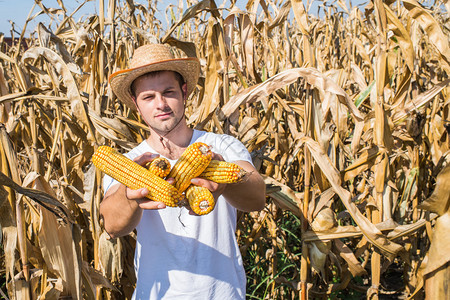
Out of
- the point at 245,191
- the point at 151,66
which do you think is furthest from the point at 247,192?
the point at 151,66

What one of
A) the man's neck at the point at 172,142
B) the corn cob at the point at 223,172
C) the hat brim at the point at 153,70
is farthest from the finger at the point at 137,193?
the hat brim at the point at 153,70

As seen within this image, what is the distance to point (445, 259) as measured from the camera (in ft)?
5.49

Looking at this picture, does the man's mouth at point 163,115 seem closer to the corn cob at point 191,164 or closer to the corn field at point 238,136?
the corn cob at point 191,164

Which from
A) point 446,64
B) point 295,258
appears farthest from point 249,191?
point 295,258

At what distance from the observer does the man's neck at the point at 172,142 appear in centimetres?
197

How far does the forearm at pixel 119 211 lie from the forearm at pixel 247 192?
1.20ft

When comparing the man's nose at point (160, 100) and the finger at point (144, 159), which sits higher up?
the man's nose at point (160, 100)

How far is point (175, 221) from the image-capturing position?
6.50ft

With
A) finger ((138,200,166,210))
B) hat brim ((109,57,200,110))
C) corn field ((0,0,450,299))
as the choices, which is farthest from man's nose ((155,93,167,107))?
corn field ((0,0,450,299))

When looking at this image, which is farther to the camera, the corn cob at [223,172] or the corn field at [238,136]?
the corn field at [238,136]

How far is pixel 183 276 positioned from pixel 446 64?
1.84m

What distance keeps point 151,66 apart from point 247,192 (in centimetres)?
69

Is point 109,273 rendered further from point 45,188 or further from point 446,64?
point 446,64

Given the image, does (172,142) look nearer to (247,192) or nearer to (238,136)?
(247,192)
